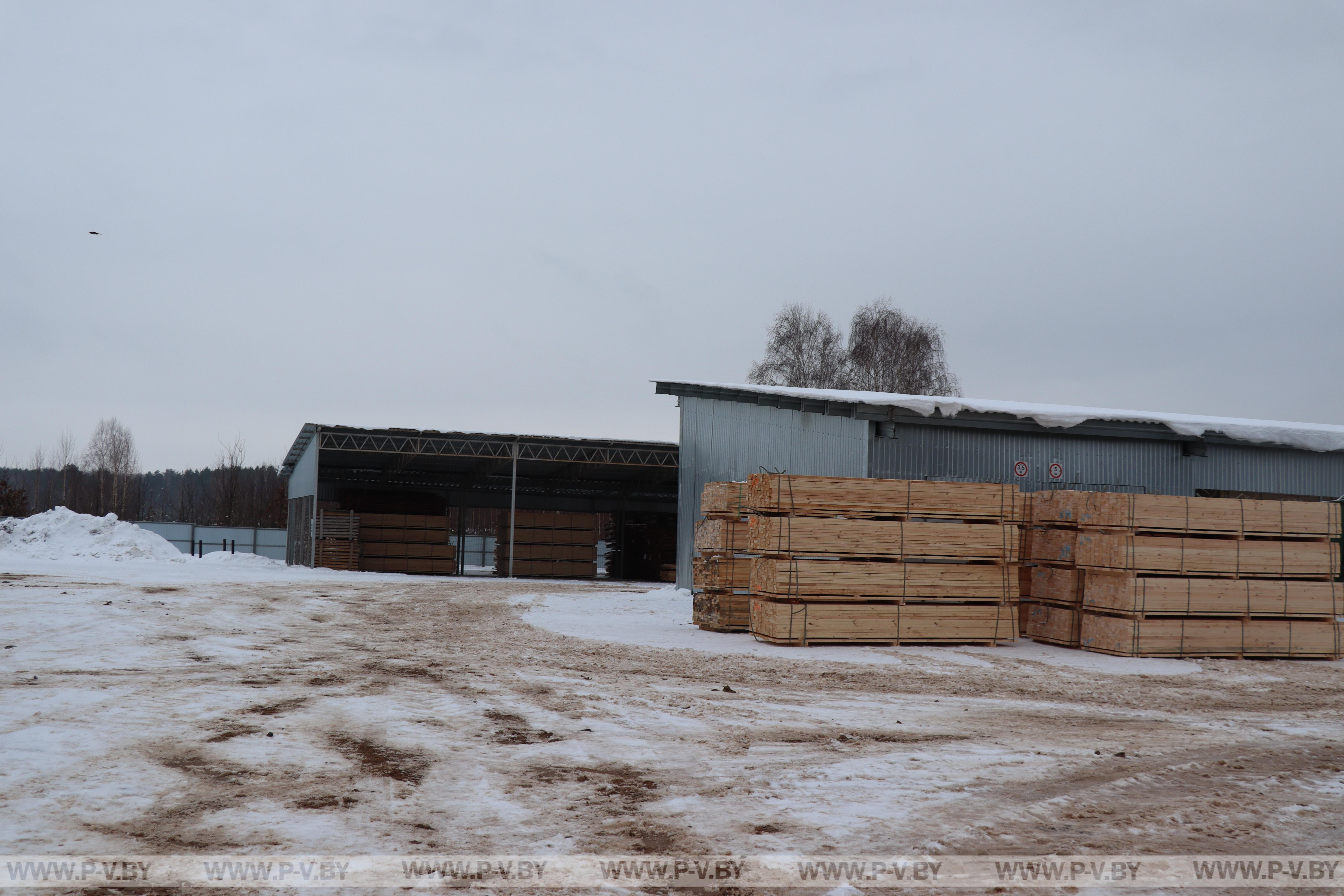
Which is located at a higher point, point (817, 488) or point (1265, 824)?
point (817, 488)

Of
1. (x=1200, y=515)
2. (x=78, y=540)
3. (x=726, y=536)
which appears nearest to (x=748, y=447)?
(x=726, y=536)

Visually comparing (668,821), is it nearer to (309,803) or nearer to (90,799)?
(309,803)

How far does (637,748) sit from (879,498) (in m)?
7.84

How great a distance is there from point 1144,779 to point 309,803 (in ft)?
16.5

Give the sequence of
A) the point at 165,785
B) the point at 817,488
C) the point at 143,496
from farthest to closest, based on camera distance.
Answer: the point at 143,496 < the point at 817,488 < the point at 165,785

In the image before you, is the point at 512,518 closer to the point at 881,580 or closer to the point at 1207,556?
the point at 881,580

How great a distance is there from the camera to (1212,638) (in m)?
13.8

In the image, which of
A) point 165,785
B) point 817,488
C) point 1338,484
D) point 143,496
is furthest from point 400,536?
point 143,496

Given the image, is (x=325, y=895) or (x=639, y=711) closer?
(x=325, y=895)

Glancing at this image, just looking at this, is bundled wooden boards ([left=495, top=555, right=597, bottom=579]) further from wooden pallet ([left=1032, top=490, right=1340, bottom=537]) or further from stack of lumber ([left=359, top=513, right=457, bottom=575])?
wooden pallet ([left=1032, top=490, right=1340, bottom=537])

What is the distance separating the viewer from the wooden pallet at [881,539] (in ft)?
44.1

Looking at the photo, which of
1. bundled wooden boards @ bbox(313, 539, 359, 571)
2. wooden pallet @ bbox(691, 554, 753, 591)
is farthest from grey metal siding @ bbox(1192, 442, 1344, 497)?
bundled wooden boards @ bbox(313, 539, 359, 571)

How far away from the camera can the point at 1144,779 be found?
20.4 feet

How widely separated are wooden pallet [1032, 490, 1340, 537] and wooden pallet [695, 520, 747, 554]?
15.9ft
